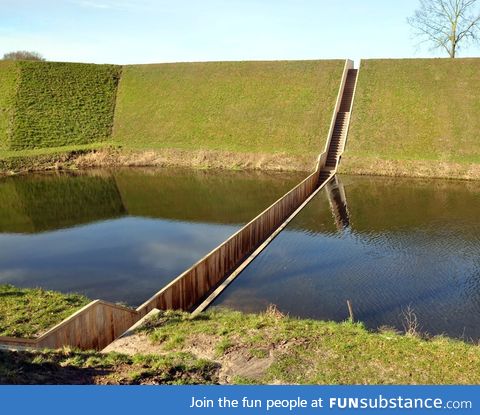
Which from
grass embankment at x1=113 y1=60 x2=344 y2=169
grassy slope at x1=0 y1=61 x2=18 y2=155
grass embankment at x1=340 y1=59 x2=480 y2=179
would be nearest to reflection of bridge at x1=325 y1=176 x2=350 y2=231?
grass embankment at x1=340 y1=59 x2=480 y2=179

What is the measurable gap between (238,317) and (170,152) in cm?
3391

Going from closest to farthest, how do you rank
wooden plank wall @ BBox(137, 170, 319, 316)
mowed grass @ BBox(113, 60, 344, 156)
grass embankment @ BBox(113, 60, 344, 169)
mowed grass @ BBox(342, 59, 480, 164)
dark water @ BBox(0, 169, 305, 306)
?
wooden plank wall @ BBox(137, 170, 319, 316) < dark water @ BBox(0, 169, 305, 306) < mowed grass @ BBox(342, 59, 480, 164) < grass embankment @ BBox(113, 60, 344, 169) < mowed grass @ BBox(113, 60, 344, 156)

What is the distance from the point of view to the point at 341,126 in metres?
43.9

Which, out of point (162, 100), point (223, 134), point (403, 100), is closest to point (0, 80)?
point (162, 100)

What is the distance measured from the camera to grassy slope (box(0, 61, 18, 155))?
45422 millimetres

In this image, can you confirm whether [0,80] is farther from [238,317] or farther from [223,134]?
[238,317]

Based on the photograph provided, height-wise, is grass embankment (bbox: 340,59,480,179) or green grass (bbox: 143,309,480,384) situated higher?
grass embankment (bbox: 340,59,480,179)

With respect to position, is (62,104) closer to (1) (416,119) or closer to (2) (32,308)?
(1) (416,119)

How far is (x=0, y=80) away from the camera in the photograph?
52.5 meters

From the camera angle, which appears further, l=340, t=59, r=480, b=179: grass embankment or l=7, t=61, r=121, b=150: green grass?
l=7, t=61, r=121, b=150: green grass

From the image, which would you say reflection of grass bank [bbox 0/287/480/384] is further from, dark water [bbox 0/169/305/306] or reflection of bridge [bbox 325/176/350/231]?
reflection of bridge [bbox 325/176/350/231]

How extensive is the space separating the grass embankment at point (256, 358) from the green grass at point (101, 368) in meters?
0.02

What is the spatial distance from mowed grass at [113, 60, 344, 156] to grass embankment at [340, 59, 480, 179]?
3967 millimetres

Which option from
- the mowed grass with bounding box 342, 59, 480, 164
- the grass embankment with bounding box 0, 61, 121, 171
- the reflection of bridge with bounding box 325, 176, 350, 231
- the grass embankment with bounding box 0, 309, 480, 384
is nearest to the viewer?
the grass embankment with bounding box 0, 309, 480, 384
